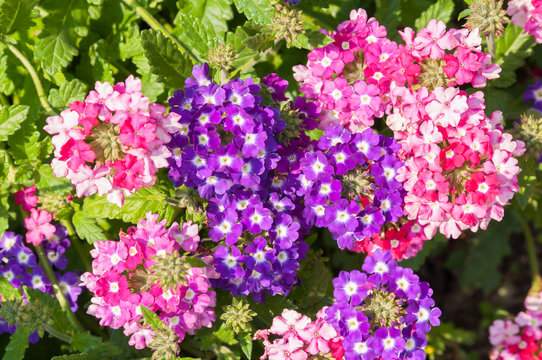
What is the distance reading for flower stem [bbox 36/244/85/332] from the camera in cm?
344

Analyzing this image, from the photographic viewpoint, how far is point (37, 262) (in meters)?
3.87

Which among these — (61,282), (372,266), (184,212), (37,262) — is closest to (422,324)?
(372,266)

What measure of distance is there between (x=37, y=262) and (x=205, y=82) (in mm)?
1835

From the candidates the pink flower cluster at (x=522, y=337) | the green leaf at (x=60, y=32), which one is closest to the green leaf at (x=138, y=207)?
the green leaf at (x=60, y=32)

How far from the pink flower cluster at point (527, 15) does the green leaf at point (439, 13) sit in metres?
0.37

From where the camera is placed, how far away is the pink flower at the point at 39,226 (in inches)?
137

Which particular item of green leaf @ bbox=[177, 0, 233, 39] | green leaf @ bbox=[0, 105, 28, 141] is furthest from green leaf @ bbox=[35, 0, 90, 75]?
green leaf @ bbox=[177, 0, 233, 39]

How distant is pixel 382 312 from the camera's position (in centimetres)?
280

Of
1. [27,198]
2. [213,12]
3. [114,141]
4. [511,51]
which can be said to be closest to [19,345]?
[27,198]

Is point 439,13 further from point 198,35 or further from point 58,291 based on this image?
point 58,291

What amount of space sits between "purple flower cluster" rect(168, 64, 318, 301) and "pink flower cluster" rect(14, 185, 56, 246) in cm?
109

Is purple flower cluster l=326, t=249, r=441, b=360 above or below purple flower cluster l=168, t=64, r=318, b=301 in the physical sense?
below

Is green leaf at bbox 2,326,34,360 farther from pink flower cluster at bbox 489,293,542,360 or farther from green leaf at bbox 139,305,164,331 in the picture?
pink flower cluster at bbox 489,293,542,360

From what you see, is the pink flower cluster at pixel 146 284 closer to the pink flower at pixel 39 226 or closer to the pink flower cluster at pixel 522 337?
the pink flower at pixel 39 226
